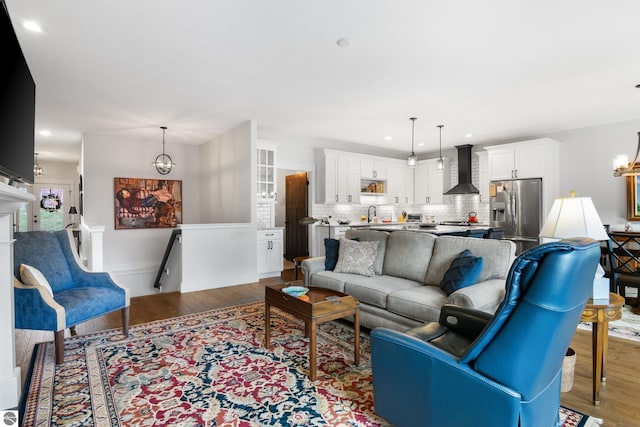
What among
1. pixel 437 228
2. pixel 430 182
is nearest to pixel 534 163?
pixel 437 228

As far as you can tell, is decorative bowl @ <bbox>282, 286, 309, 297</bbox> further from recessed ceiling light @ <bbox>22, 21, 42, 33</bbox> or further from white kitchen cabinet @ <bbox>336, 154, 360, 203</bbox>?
white kitchen cabinet @ <bbox>336, 154, 360, 203</bbox>

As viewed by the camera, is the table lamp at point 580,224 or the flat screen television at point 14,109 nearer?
the flat screen television at point 14,109

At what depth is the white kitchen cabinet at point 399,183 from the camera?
8492mm

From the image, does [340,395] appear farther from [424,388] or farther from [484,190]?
[484,190]

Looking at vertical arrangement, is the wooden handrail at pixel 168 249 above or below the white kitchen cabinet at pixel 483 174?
below

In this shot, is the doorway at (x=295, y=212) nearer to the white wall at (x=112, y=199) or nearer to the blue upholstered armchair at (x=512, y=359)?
the white wall at (x=112, y=199)

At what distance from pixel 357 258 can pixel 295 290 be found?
1138mm

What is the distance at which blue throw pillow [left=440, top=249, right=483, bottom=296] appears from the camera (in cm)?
285

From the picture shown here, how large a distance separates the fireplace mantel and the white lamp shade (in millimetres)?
3524

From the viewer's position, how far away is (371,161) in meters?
8.05

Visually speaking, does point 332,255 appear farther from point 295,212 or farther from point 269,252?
point 295,212

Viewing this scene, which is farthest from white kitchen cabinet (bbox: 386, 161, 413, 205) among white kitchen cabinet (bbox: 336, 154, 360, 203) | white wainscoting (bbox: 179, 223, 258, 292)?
white wainscoting (bbox: 179, 223, 258, 292)

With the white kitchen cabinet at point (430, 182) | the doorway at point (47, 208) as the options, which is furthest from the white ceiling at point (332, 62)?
the doorway at point (47, 208)

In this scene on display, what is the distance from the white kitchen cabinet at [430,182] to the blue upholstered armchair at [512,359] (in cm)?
700
